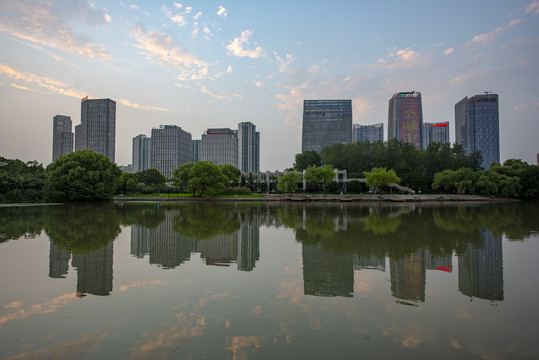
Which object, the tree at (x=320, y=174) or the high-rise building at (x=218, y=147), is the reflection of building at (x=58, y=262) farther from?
the high-rise building at (x=218, y=147)

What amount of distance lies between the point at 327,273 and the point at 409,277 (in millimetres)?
2041

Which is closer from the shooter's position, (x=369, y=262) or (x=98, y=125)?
(x=369, y=262)

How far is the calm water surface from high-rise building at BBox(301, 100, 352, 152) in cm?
11809

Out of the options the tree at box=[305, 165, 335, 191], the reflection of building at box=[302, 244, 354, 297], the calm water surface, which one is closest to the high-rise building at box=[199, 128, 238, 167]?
the tree at box=[305, 165, 335, 191]

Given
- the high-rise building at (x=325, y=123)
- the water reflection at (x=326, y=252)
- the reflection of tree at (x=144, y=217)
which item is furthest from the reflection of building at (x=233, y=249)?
the high-rise building at (x=325, y=123)

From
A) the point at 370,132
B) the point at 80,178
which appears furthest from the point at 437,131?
the point at 80,178

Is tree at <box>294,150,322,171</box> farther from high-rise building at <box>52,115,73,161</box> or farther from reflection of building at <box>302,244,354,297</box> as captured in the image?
high-rise building at <box>52,115,73,161</box>

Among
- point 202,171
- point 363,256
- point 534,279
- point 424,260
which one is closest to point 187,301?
point 363,256

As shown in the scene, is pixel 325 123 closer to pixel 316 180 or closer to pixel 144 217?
pixel 316 180

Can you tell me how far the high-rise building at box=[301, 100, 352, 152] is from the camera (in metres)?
127

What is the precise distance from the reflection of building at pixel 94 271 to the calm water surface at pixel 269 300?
5cm

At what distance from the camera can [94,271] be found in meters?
8.36

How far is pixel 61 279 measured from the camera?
7.64 meters

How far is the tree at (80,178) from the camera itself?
37281mm
